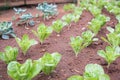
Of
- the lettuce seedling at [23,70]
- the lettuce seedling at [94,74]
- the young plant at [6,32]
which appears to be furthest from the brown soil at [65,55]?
the lettuce seedling at [94,74]

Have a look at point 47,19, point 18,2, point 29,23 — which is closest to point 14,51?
point 29,23

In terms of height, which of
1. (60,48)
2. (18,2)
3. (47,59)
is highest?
(47,59)

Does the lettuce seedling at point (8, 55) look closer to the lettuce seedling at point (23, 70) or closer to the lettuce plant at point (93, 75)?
the lettuce seedling at point (23, 70)

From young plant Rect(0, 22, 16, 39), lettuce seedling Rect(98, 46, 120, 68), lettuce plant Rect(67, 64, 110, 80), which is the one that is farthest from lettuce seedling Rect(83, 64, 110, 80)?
young plant Rect(0, 22, 16, 39)

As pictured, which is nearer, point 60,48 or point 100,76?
point 100,76

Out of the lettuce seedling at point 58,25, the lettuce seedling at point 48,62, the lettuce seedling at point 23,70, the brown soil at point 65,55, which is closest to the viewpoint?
the lettuce seedling at point 23,70

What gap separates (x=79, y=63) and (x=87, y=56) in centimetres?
22

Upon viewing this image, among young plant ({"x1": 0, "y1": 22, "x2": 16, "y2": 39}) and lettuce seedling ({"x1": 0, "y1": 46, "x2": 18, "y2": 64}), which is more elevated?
lettuce seedling ({"x1": 0, "y1": 46, "x2": 18, "y2": 64})

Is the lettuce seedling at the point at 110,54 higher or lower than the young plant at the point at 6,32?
higher

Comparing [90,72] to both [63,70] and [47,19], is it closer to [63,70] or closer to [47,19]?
[63,70]

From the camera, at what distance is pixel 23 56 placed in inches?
115

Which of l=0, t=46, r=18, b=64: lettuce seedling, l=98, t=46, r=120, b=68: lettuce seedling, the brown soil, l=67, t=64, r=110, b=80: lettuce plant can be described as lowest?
the brown soil

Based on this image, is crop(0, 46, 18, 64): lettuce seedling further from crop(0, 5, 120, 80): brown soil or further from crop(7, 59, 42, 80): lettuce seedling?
crop(7, 59, 42, 80): lettuce seedling

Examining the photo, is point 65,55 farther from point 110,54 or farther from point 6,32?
point 6,32
